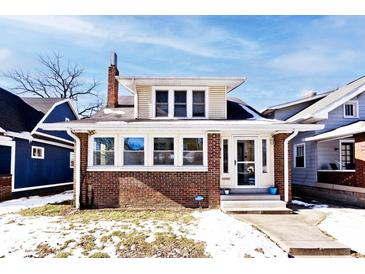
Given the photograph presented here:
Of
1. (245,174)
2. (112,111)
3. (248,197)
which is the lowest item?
(248,197)

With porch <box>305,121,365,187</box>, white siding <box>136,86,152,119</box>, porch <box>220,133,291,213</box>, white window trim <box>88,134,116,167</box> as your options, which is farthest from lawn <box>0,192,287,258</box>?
porch <box>305,121,365,187</box>

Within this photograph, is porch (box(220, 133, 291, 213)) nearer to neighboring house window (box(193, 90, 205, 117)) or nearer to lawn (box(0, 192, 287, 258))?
neighboring house window (box(193, 90, 205, 117))

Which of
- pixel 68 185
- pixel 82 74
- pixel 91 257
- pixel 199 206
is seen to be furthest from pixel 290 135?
pixel 82 74

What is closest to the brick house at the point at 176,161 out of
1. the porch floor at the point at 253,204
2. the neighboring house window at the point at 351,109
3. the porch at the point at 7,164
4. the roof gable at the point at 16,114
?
the porch floor at the point at 253,204

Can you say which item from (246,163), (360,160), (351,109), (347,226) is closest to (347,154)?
(351,109)

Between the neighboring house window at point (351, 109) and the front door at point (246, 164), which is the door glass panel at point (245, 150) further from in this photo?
the neighboring house window at point (351, 109)

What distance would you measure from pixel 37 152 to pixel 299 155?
13.6 meters

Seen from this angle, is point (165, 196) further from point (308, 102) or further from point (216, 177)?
point (308, 102)

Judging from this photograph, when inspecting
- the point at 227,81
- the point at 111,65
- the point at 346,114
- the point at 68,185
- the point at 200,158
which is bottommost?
the point at 68,185

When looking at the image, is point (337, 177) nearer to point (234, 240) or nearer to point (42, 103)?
point (234, 240)

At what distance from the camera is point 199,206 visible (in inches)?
358

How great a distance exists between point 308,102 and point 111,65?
1163 centimetres

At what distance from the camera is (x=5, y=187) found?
11320 mm

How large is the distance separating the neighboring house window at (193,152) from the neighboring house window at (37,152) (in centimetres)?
842
